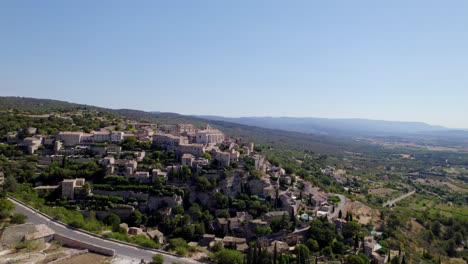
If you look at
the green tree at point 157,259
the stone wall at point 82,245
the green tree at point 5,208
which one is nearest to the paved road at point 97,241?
the stone wall at point 82,245

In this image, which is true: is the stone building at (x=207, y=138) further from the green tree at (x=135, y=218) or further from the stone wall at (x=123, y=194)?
the green tree at (x=135, y=218)

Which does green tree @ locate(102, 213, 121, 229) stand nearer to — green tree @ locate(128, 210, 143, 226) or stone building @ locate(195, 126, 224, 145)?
green tree @ locate(128, 210, 143, 226)

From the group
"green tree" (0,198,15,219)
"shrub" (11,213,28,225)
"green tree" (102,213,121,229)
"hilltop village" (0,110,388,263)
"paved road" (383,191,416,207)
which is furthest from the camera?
"paved road" (383,191,416,207)

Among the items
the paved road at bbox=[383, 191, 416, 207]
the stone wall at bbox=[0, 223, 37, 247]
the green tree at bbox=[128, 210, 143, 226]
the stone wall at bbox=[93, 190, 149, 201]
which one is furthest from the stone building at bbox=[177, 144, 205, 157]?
the paved road at bbox=[383, 191, 416, 207]

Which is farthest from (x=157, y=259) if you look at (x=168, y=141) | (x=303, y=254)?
(x=168, y=141)

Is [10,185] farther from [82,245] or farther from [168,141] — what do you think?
[168,141]

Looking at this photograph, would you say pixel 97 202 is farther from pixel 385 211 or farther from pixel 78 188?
pixel 385 211
